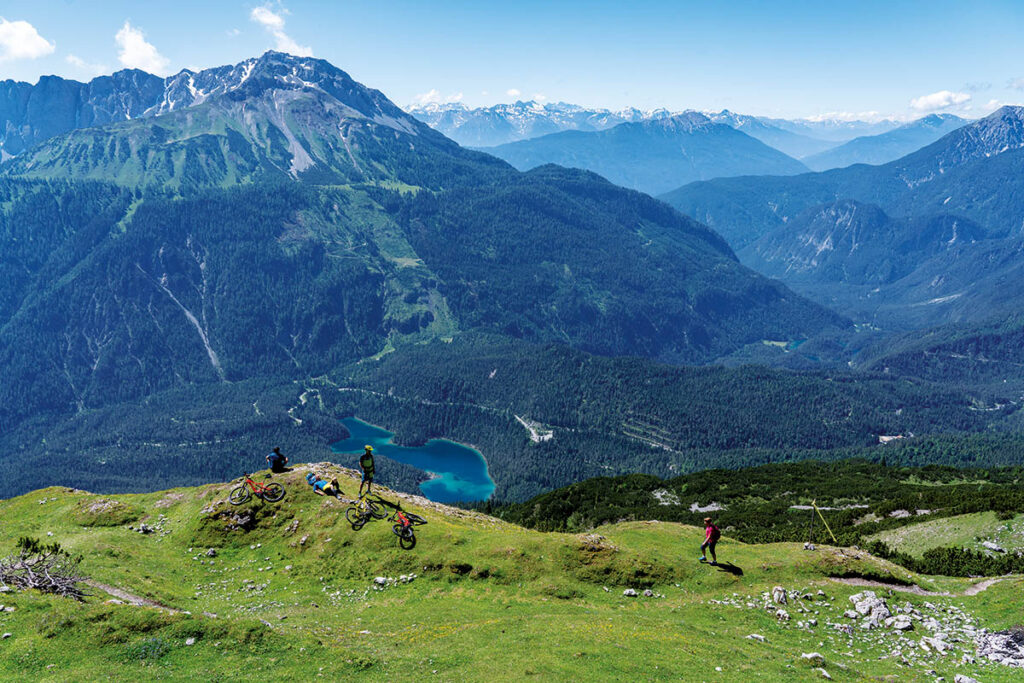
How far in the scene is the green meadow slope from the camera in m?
36.8

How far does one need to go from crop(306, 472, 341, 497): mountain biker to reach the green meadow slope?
3.42 feet

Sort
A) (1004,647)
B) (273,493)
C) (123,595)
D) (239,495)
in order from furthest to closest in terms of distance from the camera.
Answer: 1. (273,493)
2. (239,495)
3. (123,595)
4. (1004,647)

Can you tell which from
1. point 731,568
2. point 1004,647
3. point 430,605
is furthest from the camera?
point 731,568

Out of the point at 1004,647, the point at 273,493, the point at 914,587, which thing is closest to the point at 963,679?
the point at 1004,647

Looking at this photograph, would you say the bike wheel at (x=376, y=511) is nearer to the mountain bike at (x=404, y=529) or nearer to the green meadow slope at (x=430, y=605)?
the mountain bike at (x=404, y=529)

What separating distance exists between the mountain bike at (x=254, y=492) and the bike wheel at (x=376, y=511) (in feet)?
39.8

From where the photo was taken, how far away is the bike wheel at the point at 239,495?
65.9m

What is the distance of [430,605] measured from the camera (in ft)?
162

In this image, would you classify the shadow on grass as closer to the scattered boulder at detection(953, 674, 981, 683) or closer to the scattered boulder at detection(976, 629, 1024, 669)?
the scattered boulder at detection(976, 629, 1024, 669)

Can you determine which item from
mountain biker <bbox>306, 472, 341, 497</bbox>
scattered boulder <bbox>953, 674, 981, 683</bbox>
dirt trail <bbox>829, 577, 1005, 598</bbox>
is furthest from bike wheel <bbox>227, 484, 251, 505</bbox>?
scattered boulder <bbox>953, 674, 981, 683</bbox>

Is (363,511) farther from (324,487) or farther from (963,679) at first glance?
(963,679)

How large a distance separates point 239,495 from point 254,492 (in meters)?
1.73

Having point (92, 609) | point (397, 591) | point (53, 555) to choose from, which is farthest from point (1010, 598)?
point (53, 555)

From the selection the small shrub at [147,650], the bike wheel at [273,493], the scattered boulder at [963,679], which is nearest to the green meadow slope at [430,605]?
the small shrub at [147,650]
